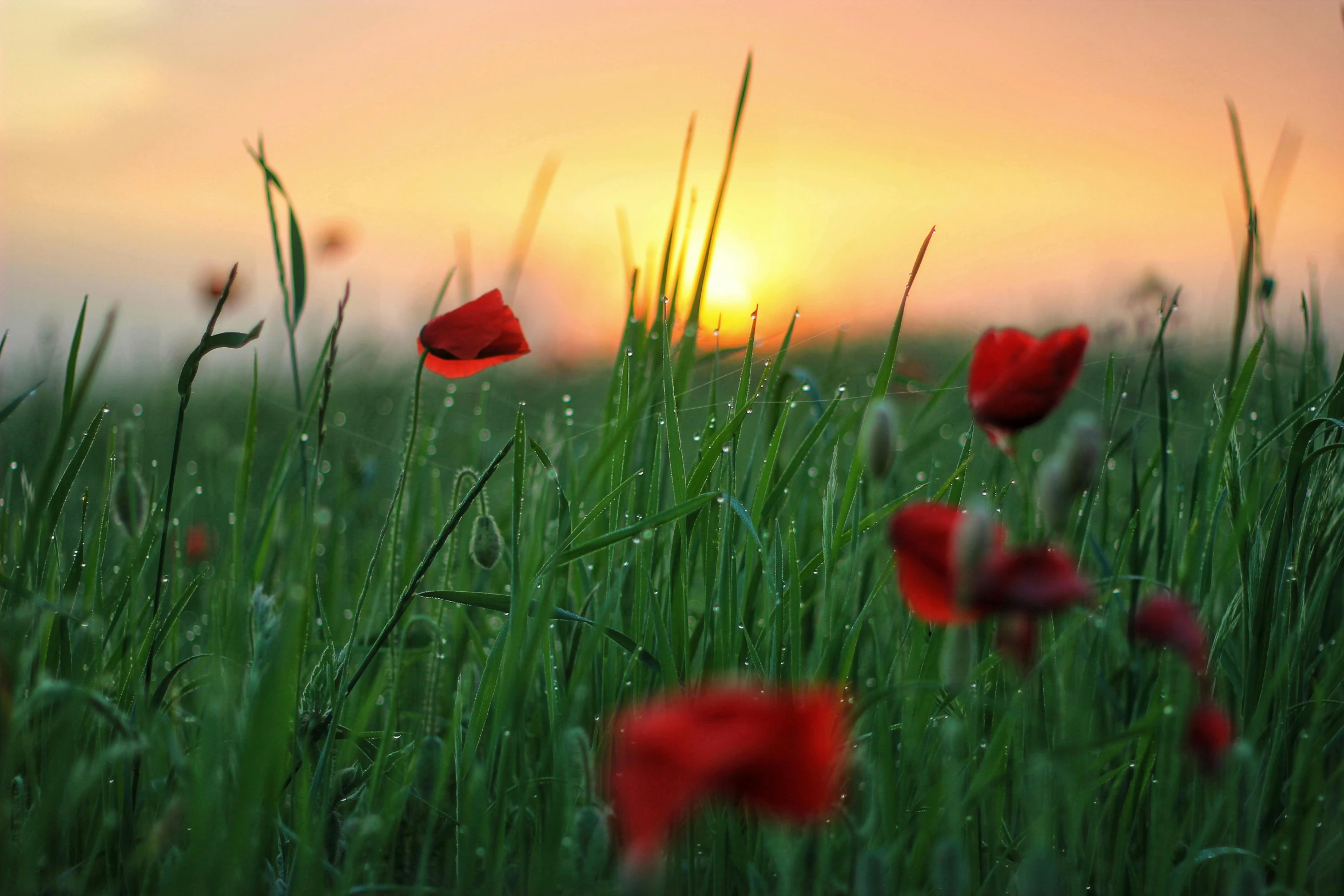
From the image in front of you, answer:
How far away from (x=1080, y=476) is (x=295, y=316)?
99 cm

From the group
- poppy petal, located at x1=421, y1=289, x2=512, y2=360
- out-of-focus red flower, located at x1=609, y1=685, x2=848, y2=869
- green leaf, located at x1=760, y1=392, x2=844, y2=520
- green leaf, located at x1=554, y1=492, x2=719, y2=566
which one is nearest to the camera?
out-of-focus red flower, located at x1=609, y1=685, x2=848, y2=869

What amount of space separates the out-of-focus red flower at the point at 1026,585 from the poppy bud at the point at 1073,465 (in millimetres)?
119

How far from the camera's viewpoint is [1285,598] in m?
1.21

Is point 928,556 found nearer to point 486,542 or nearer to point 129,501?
point 486,542

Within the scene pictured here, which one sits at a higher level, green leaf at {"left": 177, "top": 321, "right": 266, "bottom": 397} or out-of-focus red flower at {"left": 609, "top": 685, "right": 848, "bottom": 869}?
green leaf at {"left": 177, "top": 321, "right": 266, "bottom": 397}

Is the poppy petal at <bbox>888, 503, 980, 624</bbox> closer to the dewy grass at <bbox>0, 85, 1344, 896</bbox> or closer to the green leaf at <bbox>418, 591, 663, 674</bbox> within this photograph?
the dewy grass at <bbox>0, 85, 1344, 896</bbox>

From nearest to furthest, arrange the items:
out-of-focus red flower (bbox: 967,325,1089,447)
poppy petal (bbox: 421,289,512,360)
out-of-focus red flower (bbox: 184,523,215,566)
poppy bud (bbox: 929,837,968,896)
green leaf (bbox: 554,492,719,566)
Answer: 1. poppy bud (bbox: 929,837,968,896)
2. out-of-focus red flower (bbox: 967,325,1089,447)
3. green leaf (bbox: 554,492,719,566)
4. poppy petal (bbox: 421,289,512,360)
5. out-of-focus red flower (bbox: 184,523,215,566)

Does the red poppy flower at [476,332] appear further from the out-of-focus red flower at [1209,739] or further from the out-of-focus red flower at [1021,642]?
the out-of-focus red flower at [1209,739]

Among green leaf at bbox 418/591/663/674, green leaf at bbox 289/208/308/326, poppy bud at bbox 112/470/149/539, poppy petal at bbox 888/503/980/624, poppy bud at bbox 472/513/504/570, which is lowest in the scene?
green leaf at bbox 418/591/663/674

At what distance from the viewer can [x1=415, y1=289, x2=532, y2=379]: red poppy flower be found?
129 centimetres

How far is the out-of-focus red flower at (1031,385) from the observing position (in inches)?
33.0

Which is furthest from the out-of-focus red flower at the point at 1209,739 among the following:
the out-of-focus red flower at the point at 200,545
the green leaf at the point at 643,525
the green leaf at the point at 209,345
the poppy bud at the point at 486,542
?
the out-of-focus red flower at the point at 200,545

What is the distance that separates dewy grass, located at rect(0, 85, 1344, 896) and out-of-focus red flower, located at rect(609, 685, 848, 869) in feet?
0.43

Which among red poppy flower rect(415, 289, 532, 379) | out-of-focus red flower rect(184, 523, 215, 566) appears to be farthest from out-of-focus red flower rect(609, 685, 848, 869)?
out-of-focus red flower rect(184, 523, 215, 566)
